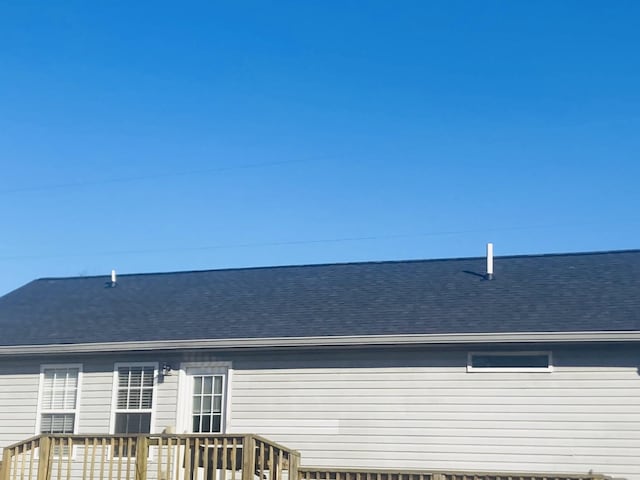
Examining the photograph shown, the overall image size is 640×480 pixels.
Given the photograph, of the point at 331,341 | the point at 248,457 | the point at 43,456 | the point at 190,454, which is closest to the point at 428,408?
the point at 331,341

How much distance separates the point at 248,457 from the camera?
11.4 m

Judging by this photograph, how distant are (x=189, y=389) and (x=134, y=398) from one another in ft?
3.24

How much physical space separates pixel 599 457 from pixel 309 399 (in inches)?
170

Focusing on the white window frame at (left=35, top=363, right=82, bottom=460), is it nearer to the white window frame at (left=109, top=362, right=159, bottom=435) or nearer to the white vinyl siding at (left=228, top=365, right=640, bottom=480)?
the white window frame at (left=109, top=362, right=159, bottom=435)

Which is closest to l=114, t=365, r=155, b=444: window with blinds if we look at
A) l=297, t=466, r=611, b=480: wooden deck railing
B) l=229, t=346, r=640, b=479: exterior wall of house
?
l=229, t=346, r=640, b=479: exterior wall of house

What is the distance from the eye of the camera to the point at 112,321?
53.1 ft

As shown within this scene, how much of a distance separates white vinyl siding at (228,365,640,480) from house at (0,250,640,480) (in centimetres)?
2

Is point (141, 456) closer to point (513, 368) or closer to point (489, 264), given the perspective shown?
point (513, 368)

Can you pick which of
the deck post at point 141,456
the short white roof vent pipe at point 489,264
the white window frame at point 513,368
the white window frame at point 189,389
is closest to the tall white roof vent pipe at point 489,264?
the short white roof vent pipe at point 489,264

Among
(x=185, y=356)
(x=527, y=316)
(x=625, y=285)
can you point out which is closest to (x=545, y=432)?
(x=527, y=316)

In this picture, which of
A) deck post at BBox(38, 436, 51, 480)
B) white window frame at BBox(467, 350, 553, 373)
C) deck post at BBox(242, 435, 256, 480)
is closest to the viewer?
deck post at BBox(242, 435, 256, 480)

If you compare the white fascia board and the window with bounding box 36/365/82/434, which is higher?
the white fascia board

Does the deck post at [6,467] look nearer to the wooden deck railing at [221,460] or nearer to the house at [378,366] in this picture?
the wooden deck railing at [221,460]

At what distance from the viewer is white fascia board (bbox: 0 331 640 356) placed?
12406 millimetres
